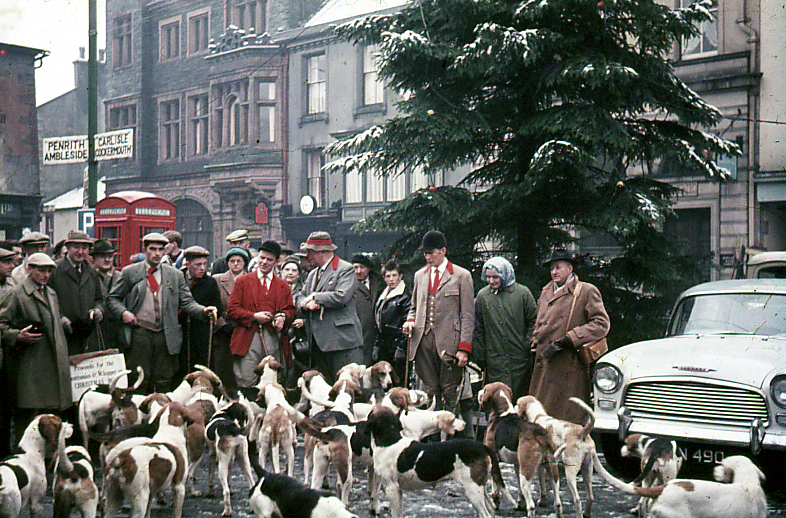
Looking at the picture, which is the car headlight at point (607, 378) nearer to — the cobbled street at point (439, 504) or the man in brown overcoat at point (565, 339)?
the man in brown overcoat at point (565, 339)

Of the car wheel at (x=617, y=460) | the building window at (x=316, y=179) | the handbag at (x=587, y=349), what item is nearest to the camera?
the car wheel at (x=617, y=460)

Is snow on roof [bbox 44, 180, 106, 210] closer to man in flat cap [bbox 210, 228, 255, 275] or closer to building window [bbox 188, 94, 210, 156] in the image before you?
building window [bbox 188, 94, 210, 156]

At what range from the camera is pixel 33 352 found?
699cm

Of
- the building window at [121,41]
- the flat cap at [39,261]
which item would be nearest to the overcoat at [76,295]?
the flat cap at [39,261]

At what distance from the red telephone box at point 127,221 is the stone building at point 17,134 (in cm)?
1620

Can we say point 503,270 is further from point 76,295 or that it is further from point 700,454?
point 76,295

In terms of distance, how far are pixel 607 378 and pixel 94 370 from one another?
16.6 ft

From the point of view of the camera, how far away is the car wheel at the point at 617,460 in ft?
23.7

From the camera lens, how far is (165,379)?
8.64 m

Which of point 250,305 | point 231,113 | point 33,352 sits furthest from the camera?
point 231,113

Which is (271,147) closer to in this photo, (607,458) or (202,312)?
(202,312)

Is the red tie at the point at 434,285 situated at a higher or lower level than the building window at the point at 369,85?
lower

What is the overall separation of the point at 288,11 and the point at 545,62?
84.9 feet

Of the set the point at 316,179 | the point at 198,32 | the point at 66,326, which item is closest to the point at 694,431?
the point at 66,326
